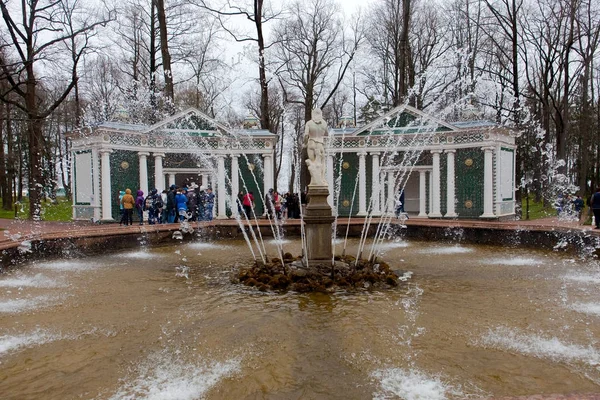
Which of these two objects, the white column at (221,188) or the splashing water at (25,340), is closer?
the splashing water at (25,340)

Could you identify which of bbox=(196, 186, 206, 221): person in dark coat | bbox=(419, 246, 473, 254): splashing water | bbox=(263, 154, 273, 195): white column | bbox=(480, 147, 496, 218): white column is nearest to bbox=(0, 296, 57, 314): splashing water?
bbox=(419, 246, 473, 254): splashing water

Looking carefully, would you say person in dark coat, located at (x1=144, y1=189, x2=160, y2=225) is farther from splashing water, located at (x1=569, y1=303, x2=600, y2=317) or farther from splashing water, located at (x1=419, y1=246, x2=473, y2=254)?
splashing water, located at (x1=569, y1=303, x2=600, y2=317)

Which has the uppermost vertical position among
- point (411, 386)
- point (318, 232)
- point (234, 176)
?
point (234, 176)

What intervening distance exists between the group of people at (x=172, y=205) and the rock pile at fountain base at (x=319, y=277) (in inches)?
354

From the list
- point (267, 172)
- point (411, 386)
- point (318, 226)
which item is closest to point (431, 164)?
point (267, 172)

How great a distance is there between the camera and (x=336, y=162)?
80.4ft

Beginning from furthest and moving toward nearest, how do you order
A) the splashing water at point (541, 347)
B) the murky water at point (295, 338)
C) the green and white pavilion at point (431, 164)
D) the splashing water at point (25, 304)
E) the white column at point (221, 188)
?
the white column at point (221, 188)
the green and white pavilion at point (431, 164)
the splashing water at point (25, 304)
the splashing water at point (541, 347)
the murky water at point (295, 338)

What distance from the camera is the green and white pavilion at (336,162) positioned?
2111cm

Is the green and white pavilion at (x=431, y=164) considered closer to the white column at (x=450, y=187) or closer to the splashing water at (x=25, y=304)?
the white column at (x=450, y=187)

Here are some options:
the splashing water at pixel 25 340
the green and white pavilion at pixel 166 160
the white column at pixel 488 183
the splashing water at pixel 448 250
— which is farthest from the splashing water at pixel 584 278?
the green and white pavilion at pixel 166 160

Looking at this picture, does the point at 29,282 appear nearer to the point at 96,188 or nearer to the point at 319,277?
the point at 319,277

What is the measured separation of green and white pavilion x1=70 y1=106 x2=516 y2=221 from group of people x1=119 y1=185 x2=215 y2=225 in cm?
237

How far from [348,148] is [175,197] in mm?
9838

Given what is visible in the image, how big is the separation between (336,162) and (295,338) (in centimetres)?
1939
